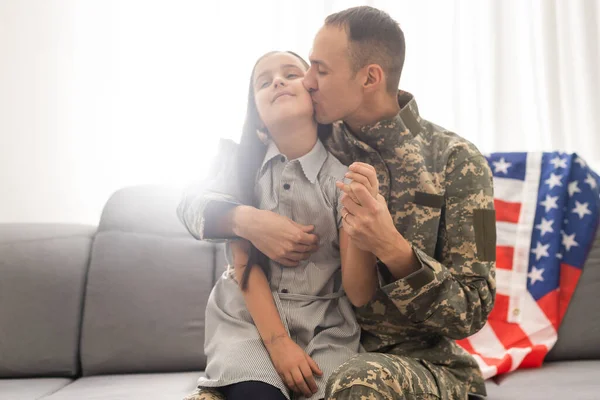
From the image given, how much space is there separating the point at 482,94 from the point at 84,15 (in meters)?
1.68

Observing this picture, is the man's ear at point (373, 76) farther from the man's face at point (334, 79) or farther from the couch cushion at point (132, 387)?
the couch cushion at point (132, 387)

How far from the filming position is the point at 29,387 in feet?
5.55

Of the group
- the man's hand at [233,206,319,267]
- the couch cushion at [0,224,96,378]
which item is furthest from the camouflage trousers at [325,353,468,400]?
the couch cushion at [0,224,96,378]

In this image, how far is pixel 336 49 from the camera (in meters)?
1.30

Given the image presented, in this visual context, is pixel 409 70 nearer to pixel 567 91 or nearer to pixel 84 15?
pixel 567 91

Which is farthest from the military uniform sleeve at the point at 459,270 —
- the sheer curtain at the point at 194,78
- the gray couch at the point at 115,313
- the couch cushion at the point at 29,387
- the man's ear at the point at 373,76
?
the sheer curtain at the point at 194,78

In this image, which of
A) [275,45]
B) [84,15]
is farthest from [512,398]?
[84,15]

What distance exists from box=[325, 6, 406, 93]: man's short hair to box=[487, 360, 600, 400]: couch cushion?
79cm

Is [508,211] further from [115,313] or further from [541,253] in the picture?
[115,313]

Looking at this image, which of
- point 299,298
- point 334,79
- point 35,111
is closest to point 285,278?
point 299,298

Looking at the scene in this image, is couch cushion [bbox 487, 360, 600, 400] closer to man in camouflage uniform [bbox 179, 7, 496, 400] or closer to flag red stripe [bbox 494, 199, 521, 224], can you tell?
man in camouflage uniform [bbox 179, 7, 496, 400]

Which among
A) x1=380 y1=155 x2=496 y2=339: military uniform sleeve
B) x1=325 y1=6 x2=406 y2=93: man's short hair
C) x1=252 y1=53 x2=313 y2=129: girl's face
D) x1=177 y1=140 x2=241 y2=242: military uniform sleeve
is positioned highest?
x1=325 y1=6 x2=406 y2=93: man's short hair

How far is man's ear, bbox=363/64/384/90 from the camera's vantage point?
4.30ft

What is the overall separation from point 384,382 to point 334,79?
63cm
